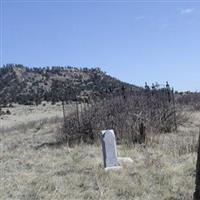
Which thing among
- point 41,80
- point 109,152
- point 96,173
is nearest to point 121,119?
point 109,152

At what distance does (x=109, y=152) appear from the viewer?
13.2 meters

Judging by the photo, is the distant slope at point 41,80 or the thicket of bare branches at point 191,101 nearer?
the thicket of bare branches at point 191,101

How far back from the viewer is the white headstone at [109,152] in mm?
12945

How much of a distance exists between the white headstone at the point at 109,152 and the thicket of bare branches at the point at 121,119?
405 cm

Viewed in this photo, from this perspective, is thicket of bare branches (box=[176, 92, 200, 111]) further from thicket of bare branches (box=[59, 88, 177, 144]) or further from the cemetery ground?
the cemetery ground

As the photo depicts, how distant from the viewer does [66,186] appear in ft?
Answer: 36.5

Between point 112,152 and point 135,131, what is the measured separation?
5322 mm

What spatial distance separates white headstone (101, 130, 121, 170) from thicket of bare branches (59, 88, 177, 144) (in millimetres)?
4053

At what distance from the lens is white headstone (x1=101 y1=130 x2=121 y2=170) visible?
1295 centimetres

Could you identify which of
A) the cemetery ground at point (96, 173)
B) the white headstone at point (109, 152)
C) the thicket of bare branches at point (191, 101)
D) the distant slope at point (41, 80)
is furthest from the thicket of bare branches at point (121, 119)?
the distant slope at point (41, 80)

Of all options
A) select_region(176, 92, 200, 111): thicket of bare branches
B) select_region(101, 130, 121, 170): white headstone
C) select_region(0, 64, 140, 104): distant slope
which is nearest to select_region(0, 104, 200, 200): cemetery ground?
select_region(101, 130, 121, 170): white headstone

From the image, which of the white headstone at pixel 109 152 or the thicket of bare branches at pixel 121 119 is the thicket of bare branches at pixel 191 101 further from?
the white headstone at pixel 109 152

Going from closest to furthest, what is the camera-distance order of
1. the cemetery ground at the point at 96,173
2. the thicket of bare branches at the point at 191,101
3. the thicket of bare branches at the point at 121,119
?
the cemetery ground at the point at 96,173
the thicket of bare branches at the point at 121,119
the thicket of bare branches at the point at 191,101

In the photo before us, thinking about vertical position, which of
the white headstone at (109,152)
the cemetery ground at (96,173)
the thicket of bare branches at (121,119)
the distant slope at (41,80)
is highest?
the distant slope at (41,80)
